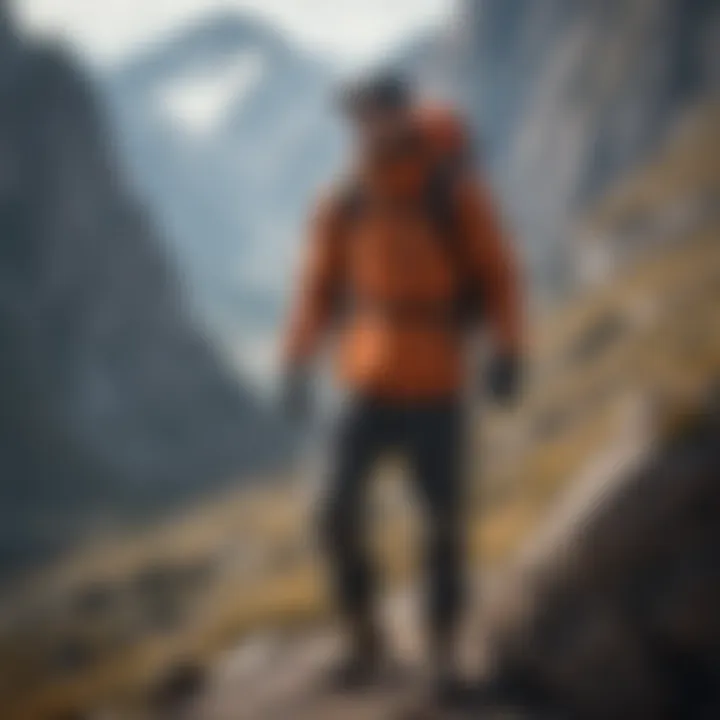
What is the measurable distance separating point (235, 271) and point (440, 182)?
12000 mm

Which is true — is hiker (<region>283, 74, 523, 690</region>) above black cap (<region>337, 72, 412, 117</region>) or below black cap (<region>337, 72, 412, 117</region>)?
below

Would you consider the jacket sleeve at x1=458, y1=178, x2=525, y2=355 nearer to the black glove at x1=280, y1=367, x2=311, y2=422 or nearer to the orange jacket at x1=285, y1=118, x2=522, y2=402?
the orange jacket at x1=285, y1=118, x2=522, y2=402

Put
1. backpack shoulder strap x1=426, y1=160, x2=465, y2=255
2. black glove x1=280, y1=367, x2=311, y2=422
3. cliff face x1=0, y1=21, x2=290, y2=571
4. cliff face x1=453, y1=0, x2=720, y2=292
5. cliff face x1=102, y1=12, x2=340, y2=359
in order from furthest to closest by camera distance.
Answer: cliff face x1=453, y1=0, x2=720, y2=292
cliff face x1=0, y1=21, x2=290, y2=571
cliff face x1=102, y1=12, x2=340, y2=359
black glove x1=280, y1=367, x2=311, y2=422
backpack shoulder strap x1=426, y1=160, x2=465, y2=255

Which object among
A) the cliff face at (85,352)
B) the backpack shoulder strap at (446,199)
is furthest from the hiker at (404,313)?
the cliff face at (85,352)

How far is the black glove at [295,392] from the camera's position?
386cm

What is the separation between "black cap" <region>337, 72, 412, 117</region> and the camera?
12.0 ft

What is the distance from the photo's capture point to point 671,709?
153 inches

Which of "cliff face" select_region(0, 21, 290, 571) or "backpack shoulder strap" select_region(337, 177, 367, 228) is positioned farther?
"cliff face" select_region(0, 21, 290, 571)

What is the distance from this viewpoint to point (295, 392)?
3879 millimetres

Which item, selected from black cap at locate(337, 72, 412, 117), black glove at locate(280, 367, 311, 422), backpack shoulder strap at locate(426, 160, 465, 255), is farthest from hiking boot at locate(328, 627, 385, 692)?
black cap at locate(337, 72, 412, 117)

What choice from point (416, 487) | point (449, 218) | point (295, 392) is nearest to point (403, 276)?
point (449, 218)

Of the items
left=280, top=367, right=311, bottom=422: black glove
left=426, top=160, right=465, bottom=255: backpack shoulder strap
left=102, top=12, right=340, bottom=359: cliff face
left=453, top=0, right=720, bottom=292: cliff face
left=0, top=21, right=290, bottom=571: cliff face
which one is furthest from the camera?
left=453, top=0, right=720, bottom=292: cliff face

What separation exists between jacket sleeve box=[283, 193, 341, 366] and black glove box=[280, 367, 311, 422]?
5cm

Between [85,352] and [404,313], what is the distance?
54.7m
